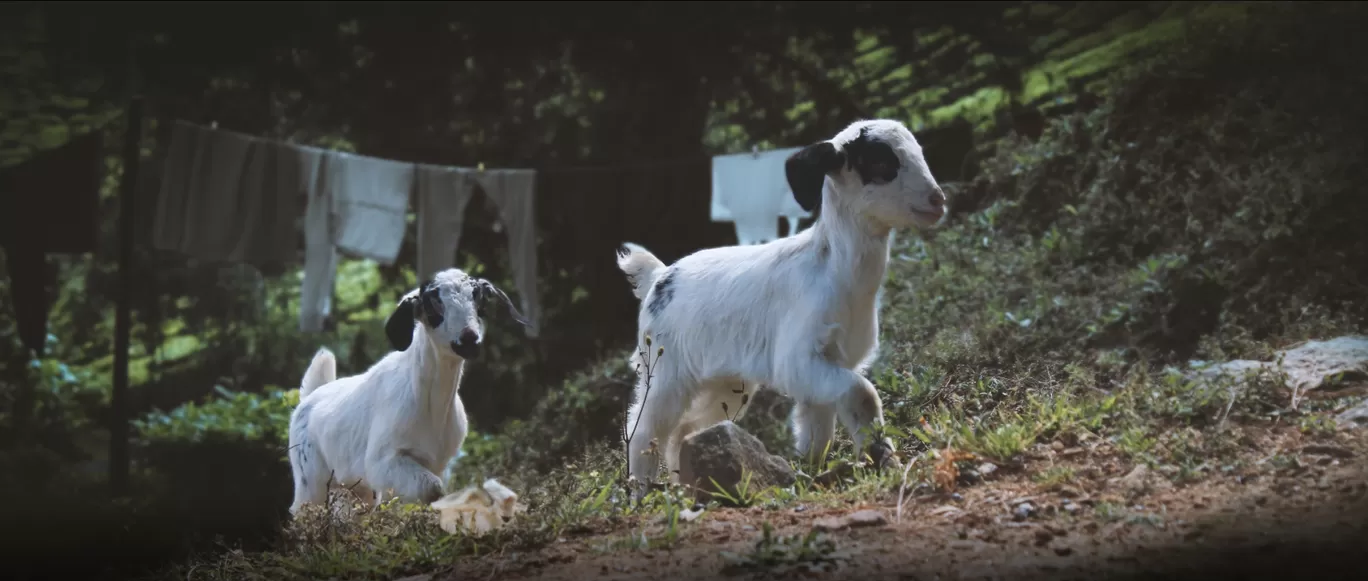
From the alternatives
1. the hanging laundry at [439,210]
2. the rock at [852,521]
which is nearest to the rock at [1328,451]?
the rock at [852,521]

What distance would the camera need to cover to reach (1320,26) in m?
9.59

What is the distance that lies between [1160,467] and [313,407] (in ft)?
13.9

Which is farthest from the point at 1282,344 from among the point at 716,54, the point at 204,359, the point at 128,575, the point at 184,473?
the point at 204,359

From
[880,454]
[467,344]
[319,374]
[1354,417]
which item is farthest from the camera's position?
→ [319,374]

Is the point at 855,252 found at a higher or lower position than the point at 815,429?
higher

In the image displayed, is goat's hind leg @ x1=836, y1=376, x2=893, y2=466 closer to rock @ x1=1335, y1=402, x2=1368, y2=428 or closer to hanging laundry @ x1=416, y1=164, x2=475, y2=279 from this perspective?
rock @ x1=1335, y1=402, x2=1368, y2=428

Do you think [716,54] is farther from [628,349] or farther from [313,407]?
[313,407]

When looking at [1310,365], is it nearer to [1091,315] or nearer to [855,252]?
[855,252]

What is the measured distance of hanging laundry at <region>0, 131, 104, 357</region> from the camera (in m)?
11.1

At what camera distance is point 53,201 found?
37.0 ft

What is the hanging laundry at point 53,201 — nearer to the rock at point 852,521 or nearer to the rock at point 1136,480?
the rock at point 852,521

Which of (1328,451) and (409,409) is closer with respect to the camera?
(1328,451)

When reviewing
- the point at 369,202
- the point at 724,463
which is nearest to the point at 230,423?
the point at 369,202

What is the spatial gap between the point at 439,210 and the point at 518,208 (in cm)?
65
